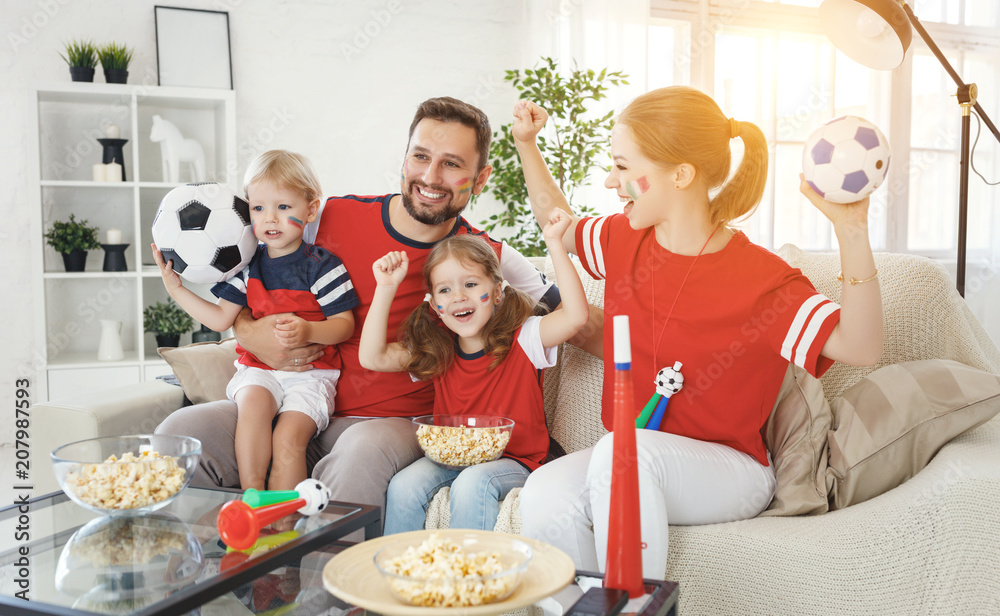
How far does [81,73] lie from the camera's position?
9.96 ft

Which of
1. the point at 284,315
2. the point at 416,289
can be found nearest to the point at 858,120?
the point at 416,289

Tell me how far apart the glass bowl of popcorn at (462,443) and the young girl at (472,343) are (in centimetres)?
3

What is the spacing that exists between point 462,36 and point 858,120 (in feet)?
9.68

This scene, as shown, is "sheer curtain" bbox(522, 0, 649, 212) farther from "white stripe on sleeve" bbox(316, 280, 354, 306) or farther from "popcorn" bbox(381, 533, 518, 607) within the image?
"popcorn" bbox(381, 533, 518, 607)

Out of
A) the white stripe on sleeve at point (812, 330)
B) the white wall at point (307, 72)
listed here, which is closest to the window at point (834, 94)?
the white wall at point (307, 72)

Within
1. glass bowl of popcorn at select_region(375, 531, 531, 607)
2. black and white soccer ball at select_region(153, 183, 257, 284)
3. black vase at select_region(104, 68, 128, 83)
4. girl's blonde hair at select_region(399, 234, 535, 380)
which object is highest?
black vase at select_region(104, 68, 128, 83)

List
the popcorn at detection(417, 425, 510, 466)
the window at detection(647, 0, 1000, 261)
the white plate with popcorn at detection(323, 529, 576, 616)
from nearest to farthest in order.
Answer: the white plate with popcorn at detection(323, 529, 576, 616)
the popcorn at detection(417, 425, 510, 466)
the window at detection(647, 0, 1000, 261)

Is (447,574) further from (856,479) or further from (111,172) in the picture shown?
(111,172)

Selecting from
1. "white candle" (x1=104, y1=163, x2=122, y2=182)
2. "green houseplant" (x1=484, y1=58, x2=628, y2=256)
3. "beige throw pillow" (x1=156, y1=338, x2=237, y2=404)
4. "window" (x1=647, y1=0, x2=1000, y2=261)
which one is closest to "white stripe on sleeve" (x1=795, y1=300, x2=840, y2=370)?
"beige throw pillow" (x1=156, y1=338, x2=237, y2=404)

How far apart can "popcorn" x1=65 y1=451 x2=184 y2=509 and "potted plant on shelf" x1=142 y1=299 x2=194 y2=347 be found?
2230 mm

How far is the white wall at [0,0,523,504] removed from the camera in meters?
3.25

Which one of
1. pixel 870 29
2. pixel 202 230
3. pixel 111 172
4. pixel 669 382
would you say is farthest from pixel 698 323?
pixel 111 172

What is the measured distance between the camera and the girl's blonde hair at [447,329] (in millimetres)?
1585

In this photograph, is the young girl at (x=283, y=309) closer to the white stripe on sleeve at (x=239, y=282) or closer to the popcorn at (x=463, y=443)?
the white stripe on sleeve at (x=239, y=282)
